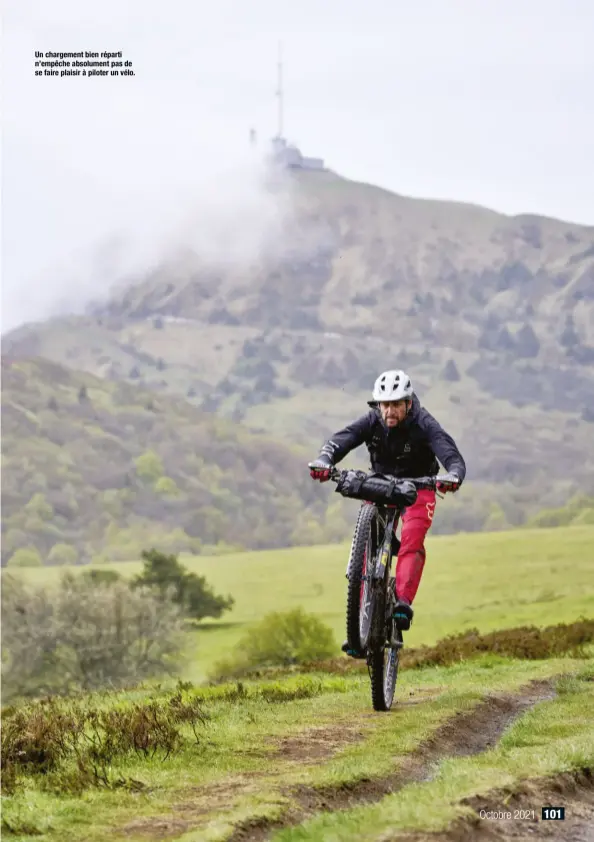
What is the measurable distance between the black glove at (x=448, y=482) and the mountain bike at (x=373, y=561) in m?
0.06

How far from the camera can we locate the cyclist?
13.4 metres

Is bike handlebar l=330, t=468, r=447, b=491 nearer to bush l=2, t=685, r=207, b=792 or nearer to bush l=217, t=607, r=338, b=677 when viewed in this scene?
bush l=2, t=685, r=207, b=792

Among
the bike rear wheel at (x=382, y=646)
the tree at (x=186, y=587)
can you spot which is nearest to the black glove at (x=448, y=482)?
the bike rear wheel at (x=382, y=646)

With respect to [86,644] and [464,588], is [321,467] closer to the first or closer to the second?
[86,644]

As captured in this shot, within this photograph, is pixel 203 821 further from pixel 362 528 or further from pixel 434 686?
pixel 434 686

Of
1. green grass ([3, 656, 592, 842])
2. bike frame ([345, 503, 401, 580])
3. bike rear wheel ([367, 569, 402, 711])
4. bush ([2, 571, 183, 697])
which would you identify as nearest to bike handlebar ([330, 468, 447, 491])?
bike frame ([345, 503, 401, 580])

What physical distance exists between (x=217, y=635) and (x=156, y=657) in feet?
163

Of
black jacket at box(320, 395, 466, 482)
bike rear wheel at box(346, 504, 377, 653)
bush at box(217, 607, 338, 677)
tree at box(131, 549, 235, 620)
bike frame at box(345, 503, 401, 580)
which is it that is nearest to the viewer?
bike rear wheel at box(346, 504, 377, 653)

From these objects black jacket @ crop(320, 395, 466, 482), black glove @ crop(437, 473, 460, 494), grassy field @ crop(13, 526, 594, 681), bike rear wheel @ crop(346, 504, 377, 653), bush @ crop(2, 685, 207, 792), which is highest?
black jacket @ crop(320, 395, 466, 482)

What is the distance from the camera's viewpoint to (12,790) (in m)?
8.81

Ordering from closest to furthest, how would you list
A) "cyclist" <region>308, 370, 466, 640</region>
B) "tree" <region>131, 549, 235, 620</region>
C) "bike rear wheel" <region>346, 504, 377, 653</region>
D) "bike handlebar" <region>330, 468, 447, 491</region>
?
1. "bike rear wheel" <region>346, 504, 377, 653</region>
2. "bike handlebar" <region>330, 468, 447, 491</region>
3. "cyclist" <region>308, 370, 466, 640</region>
4. "tree" <region>131, 549, 235, 620</region>

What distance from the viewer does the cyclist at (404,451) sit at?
13398 mm

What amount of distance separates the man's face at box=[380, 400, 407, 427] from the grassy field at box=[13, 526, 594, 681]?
80180mm

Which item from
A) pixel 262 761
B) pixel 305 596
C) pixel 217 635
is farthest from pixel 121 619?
pixel 305 596
